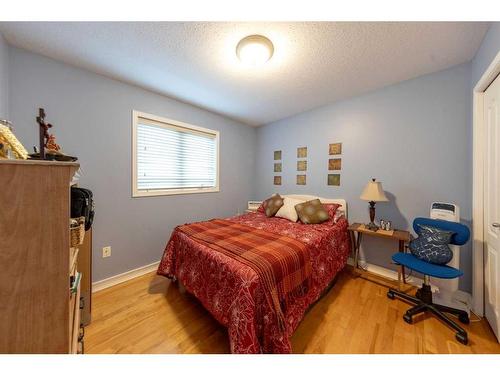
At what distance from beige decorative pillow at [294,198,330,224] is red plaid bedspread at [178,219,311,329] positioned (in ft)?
2.37

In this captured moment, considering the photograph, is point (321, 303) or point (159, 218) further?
point (159, 218)

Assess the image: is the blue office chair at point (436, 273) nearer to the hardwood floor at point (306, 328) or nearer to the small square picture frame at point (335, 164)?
the hardwood floor at point (306, 328)

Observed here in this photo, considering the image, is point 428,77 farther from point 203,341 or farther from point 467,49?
point 203,341

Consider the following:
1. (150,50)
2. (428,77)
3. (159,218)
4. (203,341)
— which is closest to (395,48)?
(428,77)

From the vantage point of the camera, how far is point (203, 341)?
142cm

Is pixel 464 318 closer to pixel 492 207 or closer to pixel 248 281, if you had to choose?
pixel 492 207

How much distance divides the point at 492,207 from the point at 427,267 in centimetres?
67

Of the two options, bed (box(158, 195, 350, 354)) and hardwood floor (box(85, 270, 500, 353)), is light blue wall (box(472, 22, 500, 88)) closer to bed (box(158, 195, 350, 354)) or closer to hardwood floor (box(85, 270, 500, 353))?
bed (box(158, 195, 350, 354))

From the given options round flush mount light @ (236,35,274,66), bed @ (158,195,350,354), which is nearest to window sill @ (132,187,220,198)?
bed @ (158,195,350,354)

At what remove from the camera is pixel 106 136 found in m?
2.15

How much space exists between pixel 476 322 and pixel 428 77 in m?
2.39

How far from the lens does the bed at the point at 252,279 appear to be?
1.18 metres

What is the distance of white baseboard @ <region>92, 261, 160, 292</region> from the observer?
208 cm

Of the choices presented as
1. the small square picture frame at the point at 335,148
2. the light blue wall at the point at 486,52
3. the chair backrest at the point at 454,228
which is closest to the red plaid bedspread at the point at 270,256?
the chair backrest at the point at 454,228
